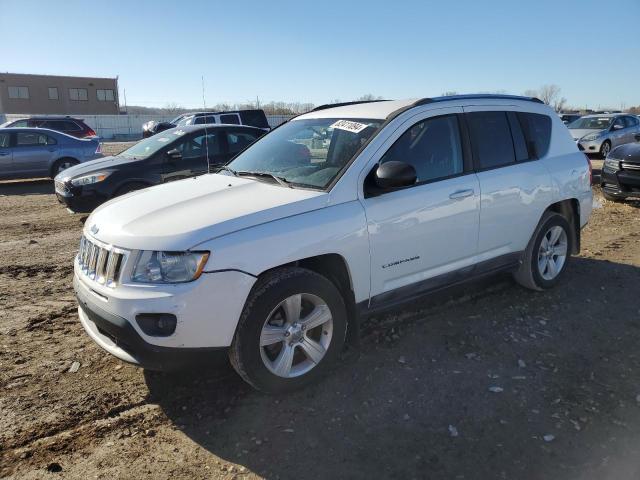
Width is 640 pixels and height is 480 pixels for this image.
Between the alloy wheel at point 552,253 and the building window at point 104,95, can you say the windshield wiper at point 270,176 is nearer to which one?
the alloy wheel at point 552,253

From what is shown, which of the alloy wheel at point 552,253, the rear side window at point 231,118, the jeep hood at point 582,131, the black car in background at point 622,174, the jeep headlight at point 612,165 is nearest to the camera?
the alloy wheel at point 552,253

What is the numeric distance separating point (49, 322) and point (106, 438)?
6.47 ft

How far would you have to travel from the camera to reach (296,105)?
5703 cm

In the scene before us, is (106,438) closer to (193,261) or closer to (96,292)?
(96,292)

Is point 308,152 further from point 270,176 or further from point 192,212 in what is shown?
point 192,212

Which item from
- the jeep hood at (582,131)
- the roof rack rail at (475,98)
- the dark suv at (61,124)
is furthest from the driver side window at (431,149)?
the dark suv at (61,124)

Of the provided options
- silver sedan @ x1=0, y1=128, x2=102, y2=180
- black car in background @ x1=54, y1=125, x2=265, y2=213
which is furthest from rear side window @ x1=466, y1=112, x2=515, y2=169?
silver sedan @ x1=0, y1=128, x2=102, y2=180

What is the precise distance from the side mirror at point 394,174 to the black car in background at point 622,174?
741cm

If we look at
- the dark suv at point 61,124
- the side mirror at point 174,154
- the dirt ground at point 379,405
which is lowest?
the dirt ground at point 379,405

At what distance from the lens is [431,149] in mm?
4008

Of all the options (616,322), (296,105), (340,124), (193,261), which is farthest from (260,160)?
(296,105)

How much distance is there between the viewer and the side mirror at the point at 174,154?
8.44m

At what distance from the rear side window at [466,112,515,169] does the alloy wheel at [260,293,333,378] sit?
198 centimetres

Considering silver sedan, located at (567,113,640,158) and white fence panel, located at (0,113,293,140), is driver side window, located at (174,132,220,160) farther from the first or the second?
white fence panel, located at (0,113,293,140)
